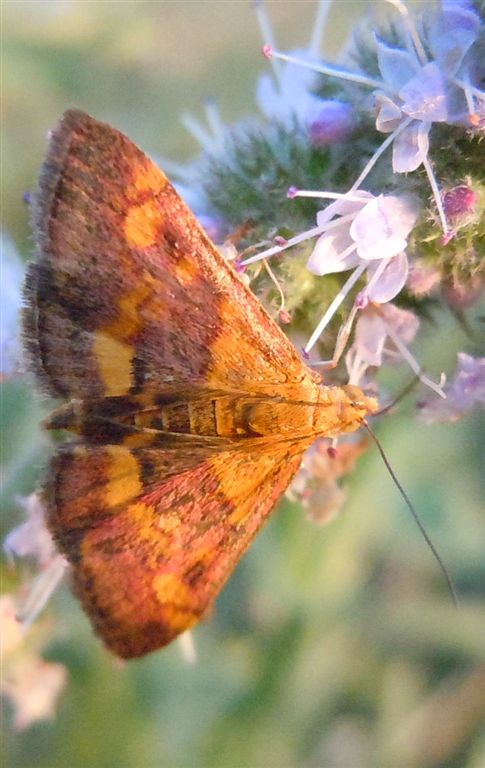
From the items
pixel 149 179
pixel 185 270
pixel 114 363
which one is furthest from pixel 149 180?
pixel 114 363

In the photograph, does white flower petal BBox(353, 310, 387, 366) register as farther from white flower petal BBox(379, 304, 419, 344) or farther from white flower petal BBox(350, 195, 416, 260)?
white flower petal BBox(350, 195, 416, 260)

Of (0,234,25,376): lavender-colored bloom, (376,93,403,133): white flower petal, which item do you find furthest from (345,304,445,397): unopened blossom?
(0,234,25,376): lavender-colored bloom

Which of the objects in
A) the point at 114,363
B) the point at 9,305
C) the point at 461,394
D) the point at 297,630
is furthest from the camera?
the point at 297,630

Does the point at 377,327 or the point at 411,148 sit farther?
the point at 377,327

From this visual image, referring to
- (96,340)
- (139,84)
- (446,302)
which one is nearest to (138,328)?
(96,340)

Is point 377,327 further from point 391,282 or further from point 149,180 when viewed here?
point 149,180

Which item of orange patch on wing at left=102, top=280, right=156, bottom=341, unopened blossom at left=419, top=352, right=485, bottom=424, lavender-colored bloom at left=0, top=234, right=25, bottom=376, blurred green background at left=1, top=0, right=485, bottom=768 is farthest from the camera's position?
blurred green background at left=1, top=0, right=485, bottom=768

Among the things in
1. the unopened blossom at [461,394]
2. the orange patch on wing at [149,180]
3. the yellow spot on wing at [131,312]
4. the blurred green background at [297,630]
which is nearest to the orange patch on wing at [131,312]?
the yellow spot on wing at [131,312]
